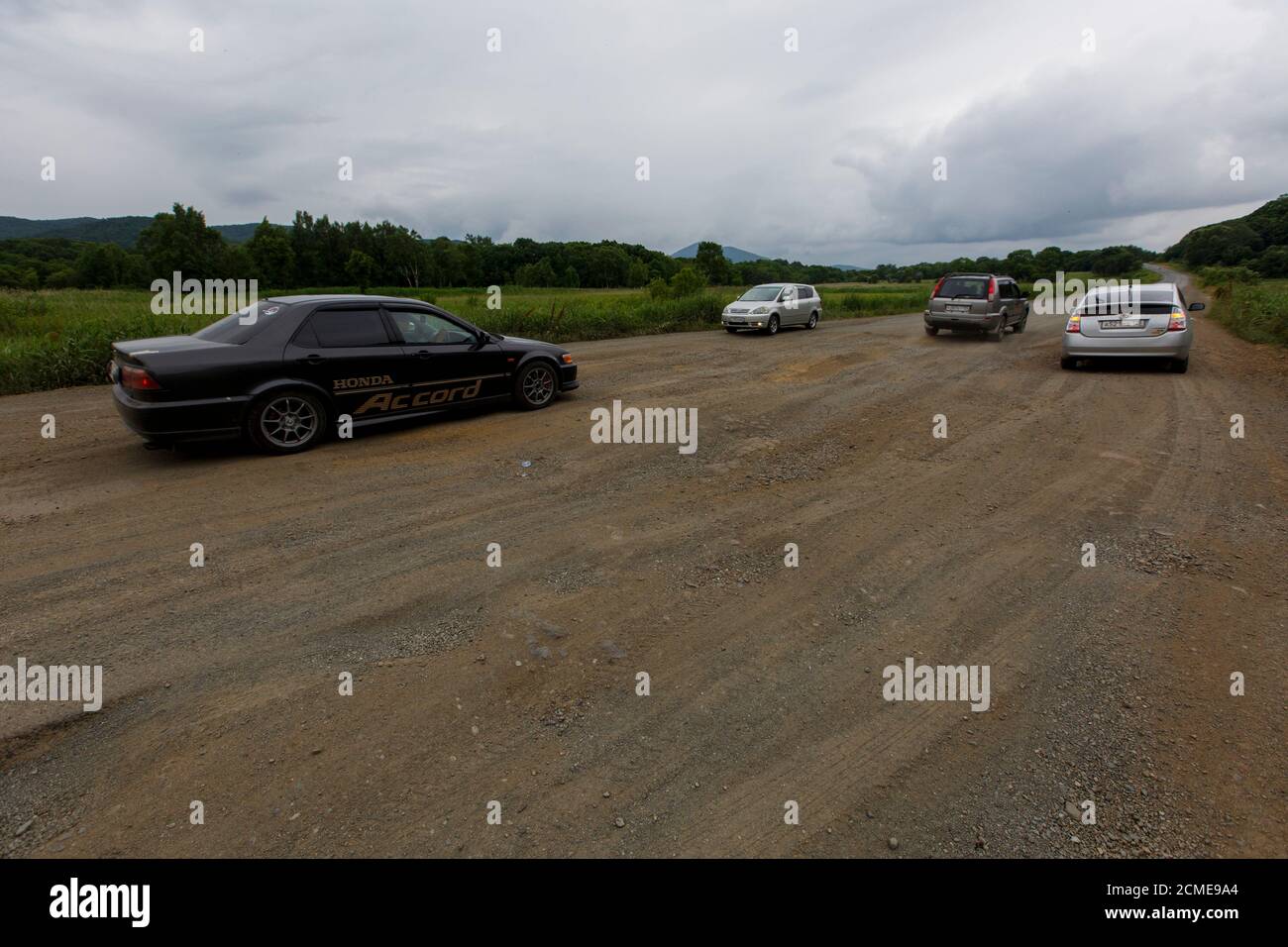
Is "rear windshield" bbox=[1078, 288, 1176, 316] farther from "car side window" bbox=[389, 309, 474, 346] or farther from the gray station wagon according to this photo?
"car side window" bbox=[389, 309, 474, 346]

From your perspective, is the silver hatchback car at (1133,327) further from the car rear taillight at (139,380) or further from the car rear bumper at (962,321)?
the car rear taillight at (139,380)

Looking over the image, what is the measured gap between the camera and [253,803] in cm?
240

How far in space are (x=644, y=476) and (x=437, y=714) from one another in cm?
354

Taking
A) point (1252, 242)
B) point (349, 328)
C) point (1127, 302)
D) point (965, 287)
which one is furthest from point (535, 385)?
point (1252, 242)

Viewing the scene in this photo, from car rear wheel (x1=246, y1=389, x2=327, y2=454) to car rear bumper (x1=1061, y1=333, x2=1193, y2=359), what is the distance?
12445mm

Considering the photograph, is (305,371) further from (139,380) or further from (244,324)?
(139,380)

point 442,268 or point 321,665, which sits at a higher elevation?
point 442,268

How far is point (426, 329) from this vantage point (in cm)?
759

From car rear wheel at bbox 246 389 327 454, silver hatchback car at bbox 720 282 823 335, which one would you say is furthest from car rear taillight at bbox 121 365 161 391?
silver hatchback car at bbox 720 282 823 335

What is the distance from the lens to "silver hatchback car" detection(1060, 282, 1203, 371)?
11078 millimetres

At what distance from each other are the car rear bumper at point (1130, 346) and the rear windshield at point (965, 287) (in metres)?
6.40

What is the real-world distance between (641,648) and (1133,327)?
479 inches
